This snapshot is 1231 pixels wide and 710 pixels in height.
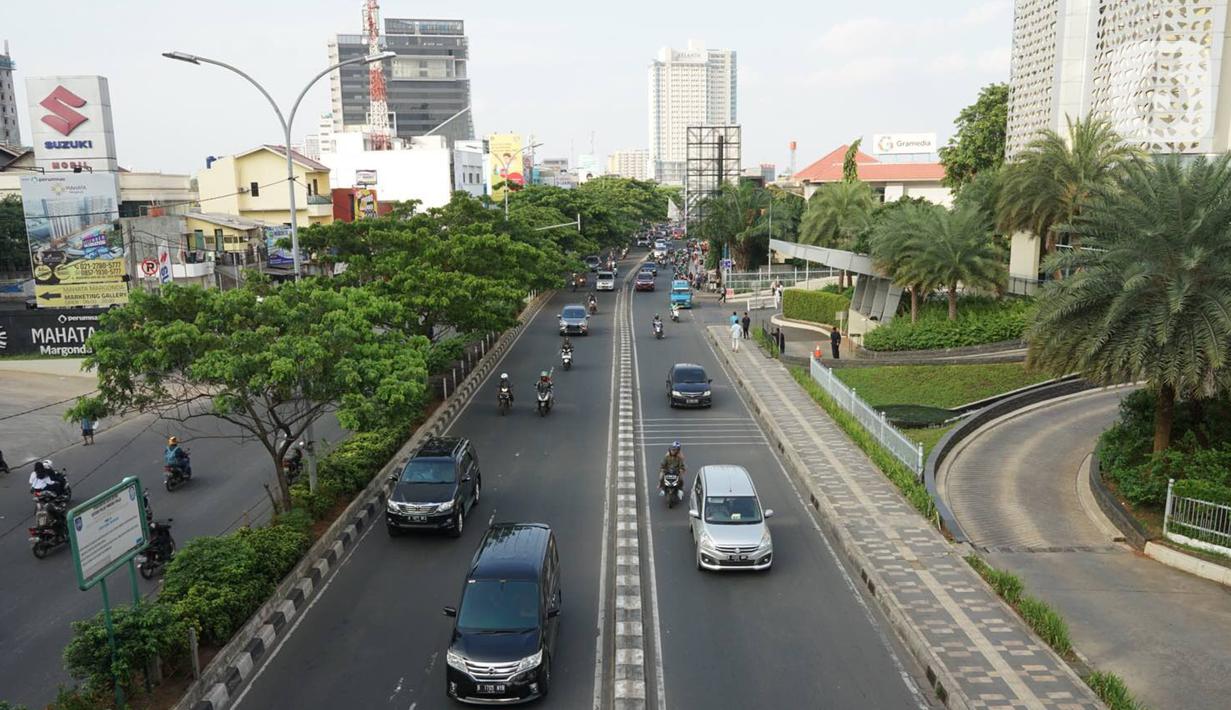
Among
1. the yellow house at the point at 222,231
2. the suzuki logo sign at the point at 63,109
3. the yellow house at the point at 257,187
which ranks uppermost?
the suzuki logo sign at the point at 63,109

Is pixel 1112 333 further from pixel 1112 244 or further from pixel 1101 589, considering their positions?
pixel 1101 589

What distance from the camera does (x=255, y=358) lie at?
1538 cm

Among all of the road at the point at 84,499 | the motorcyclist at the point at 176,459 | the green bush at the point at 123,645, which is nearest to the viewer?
the green bush at the point at 123,645

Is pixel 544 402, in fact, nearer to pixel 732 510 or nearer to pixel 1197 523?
pixel 732 510

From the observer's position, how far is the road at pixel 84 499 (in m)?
13.2

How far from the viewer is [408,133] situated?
573ft

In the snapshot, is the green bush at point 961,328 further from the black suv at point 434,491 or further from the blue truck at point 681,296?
the blue truck at point 681,296

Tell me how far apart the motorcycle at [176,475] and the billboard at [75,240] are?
802 inches

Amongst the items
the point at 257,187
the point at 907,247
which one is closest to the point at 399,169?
the point at 257,187

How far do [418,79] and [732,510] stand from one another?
172358 millimetres

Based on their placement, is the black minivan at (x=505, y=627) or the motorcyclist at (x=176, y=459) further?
the motorcyclist at (x=176, y=459)

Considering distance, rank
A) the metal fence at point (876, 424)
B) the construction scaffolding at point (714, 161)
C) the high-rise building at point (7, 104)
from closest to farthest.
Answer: the metal fence at point (876, 424), the construction scaffolding at point (714, 161), the high-rise building at point (7, 104)

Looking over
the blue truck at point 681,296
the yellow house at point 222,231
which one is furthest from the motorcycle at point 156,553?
the blue truck at point 681,296

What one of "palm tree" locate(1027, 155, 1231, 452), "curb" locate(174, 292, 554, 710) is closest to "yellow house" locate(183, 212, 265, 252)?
"curb" locate(174, 292, 554, 710)
